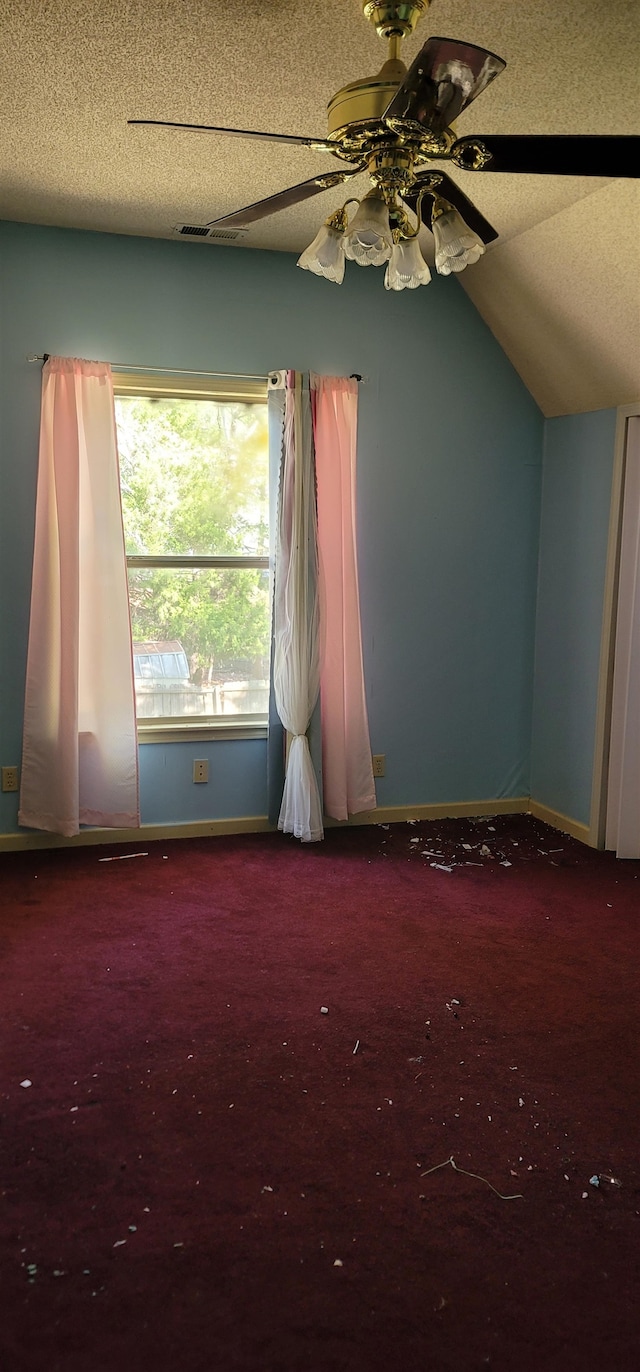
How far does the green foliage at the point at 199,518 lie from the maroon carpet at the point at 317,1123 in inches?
45.9

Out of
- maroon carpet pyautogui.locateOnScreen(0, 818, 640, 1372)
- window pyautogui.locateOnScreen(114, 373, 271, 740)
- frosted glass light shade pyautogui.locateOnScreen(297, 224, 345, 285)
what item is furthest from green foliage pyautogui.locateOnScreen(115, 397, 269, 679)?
frosted glass light shade pyautogui.locateOnScreen(297, 224, 345, 285)

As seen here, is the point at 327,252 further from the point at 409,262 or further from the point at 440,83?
the point at 440,83

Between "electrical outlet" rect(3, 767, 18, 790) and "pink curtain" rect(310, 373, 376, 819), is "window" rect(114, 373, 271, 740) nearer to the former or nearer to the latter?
"pink curtain" rect(310, 373, 376, 819)

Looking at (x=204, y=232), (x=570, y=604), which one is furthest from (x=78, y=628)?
(x=570, y=604)

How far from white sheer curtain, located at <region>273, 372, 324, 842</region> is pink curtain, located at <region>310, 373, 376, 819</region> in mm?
88

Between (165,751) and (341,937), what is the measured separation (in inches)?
55.6

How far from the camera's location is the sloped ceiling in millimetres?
2490

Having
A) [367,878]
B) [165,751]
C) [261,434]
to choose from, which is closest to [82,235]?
[261,434]

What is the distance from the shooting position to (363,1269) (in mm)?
2041

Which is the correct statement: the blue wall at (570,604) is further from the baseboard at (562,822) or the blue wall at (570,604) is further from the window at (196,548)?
the window at (196,548)

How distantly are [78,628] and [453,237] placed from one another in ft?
8.41

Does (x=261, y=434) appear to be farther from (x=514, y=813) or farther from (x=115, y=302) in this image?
(x=514, y=813)

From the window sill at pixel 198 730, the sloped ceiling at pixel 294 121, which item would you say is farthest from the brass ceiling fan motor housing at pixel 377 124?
the window sill at pixel 198 730

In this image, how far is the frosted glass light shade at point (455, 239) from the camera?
7.65ft
